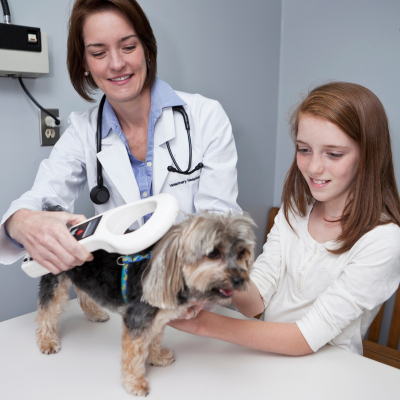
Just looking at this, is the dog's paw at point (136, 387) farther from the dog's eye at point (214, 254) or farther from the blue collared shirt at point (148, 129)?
the blue collared shirt at point (148, 129)

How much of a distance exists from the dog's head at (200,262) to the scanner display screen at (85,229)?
0.49 feet

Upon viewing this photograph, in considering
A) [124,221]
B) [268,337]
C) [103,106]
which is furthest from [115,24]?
[268,337]

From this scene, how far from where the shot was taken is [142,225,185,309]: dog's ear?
2.55 ft

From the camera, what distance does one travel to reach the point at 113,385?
864mm

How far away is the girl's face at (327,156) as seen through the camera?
1.06 metres

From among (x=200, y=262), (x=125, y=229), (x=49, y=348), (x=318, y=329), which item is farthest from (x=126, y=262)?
(x=318, y=329)

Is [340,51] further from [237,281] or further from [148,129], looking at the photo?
[237,281]

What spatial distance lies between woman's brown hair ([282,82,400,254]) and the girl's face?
0.02 meters

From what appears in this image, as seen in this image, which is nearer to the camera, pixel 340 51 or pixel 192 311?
pixel 192 311

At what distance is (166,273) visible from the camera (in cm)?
78

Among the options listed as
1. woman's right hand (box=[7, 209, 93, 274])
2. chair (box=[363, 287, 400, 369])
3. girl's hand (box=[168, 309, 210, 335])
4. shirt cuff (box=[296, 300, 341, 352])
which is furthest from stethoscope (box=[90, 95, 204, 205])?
chair (box=[363, 287, 400, 369])

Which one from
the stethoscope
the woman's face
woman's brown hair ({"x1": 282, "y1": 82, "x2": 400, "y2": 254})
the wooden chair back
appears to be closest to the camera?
woman's brown hair ({"x1": 282, "y1": 82, "x2": 400, "y2": 254})

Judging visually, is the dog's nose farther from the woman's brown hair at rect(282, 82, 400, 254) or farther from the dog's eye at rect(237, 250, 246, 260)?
the woman's brown hair at rect(282, 82, 400, 254)

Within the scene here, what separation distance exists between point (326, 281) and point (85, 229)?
0.74 meters
